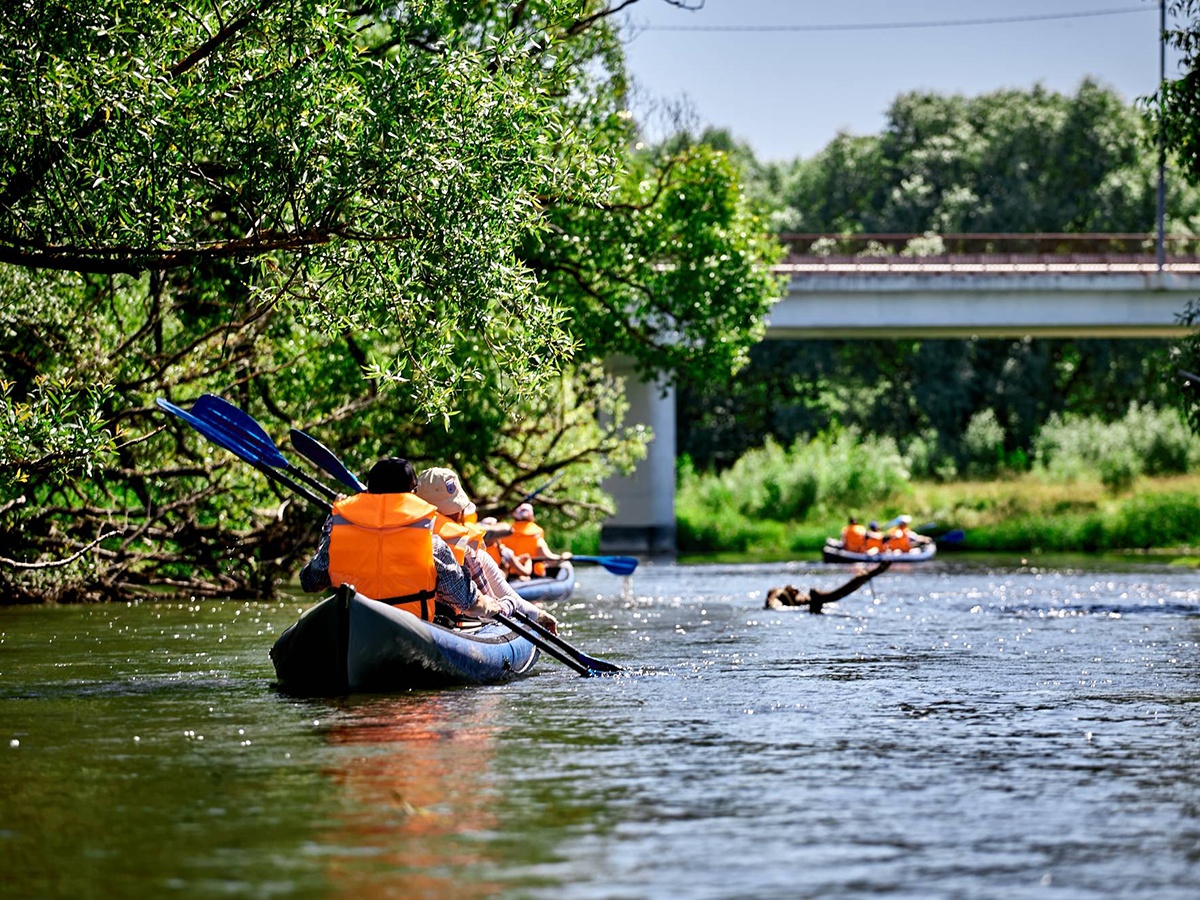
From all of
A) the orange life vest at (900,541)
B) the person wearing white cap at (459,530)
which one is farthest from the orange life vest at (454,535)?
the orange life vest at (900,541)

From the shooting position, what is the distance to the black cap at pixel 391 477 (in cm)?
1205

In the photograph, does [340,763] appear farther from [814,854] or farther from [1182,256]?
[1182,256]

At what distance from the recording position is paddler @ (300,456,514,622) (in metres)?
11.9

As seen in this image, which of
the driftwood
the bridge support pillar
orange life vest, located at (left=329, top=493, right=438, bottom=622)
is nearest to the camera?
orange life vest, located at (left=329, top=493, right=438, bottom=622)

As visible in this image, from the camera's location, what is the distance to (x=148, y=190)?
12703mm

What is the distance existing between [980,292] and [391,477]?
115 feet

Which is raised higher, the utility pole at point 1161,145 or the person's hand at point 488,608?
the utility pole at point 1161,145

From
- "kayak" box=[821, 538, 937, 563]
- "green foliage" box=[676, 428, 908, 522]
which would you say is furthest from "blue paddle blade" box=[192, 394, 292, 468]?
"green foliage" box=[676, 428, 908, 522]

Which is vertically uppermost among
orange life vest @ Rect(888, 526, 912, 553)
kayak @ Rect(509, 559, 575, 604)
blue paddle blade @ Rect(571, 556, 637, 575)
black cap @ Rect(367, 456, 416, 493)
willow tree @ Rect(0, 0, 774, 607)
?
willow tree @ Rect(0, 0, 774, 607)

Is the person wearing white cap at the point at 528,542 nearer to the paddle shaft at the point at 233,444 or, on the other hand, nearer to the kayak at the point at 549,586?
the kayak at the point at 549,586

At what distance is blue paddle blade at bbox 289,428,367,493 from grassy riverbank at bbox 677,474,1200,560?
27660 mm

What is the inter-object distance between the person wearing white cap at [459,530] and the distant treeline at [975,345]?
159ft

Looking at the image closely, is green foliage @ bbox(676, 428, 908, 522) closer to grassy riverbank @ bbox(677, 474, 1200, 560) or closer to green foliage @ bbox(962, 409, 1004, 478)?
grassy riverbank @ bbox(677, 474, 1200, 560)

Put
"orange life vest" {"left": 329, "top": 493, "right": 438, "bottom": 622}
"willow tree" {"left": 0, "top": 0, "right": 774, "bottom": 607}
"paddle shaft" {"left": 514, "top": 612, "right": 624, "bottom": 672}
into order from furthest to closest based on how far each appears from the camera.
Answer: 1. "paddle shaft" {"left": 514, "top": 612, "right": 624, "bottom": 672}
2. "willow tree" {"left": 0, "top": 0, "right": 774, "bottom": 607}
3. "orange life vest" {"left": 329, "top": 493, "right": 438, "bottom": 622}
